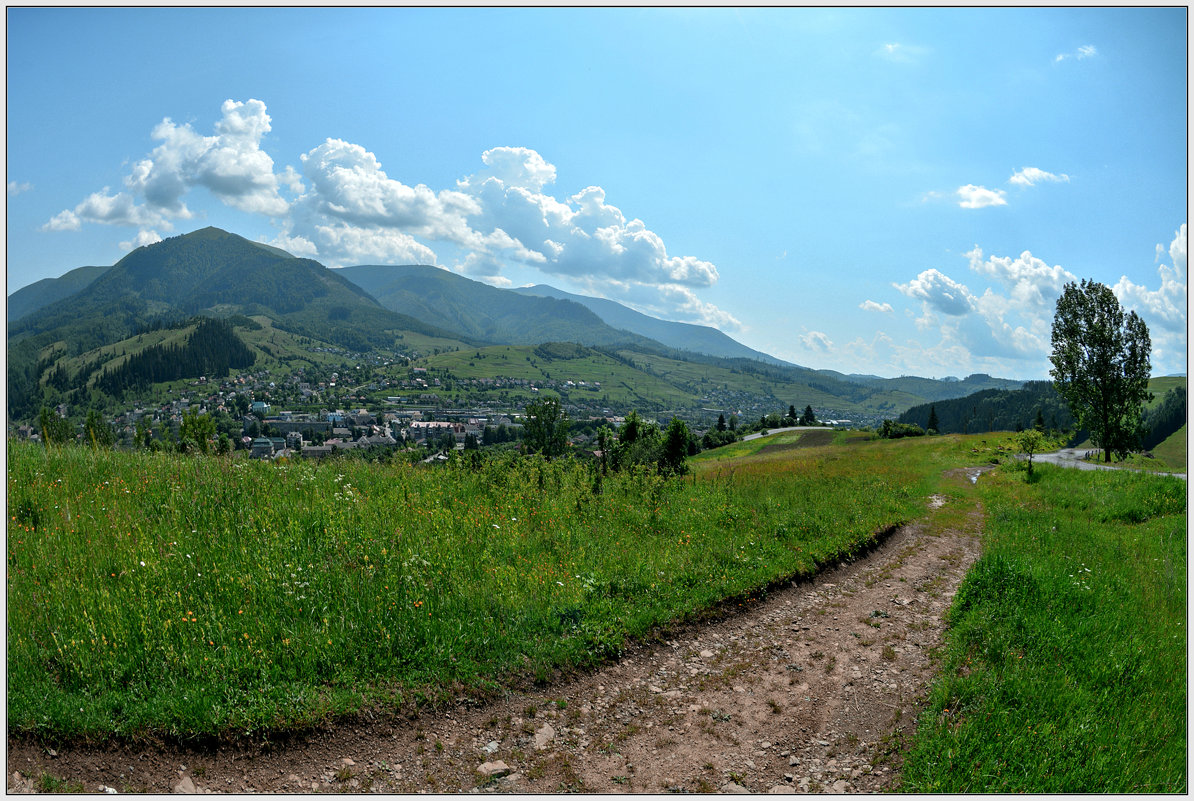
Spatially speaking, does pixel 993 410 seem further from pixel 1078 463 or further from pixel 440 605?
pixel 440 605

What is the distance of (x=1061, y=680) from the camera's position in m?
5.71

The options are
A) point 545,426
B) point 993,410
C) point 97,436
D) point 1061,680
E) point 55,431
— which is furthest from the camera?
point 993,410

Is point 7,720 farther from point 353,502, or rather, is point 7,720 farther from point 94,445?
point 94,445

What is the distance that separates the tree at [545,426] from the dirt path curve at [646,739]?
36.4 m

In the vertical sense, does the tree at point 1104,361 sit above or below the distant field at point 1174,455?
above

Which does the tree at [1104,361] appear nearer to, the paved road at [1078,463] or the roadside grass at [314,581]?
the paved road at [1078,463]

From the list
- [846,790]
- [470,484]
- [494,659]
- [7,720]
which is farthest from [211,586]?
[846,790]

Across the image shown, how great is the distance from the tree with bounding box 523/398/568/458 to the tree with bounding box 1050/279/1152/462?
34721 mm

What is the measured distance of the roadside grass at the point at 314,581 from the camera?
4.92 meters

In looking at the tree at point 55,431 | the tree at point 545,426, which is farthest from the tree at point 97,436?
the tree at point 545,426

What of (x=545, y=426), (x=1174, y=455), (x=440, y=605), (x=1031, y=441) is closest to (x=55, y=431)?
(x=440, y=605)

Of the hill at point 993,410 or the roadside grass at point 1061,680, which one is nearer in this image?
the roadside grass at point 1061,680

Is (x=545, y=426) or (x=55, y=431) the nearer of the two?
(x=55, y=431)

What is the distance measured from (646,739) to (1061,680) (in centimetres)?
465
